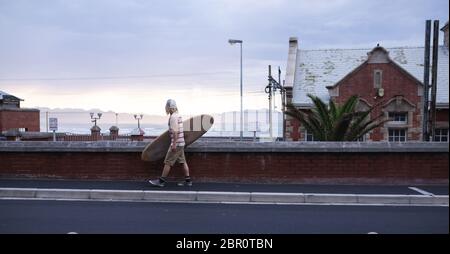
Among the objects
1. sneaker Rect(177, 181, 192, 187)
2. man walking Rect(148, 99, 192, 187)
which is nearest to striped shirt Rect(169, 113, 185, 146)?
man walking Rect(148, 99, 192, 187)

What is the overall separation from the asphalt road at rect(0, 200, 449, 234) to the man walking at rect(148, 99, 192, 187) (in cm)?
113

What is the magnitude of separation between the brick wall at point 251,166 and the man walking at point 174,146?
2.52 feet

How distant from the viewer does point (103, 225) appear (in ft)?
19.8

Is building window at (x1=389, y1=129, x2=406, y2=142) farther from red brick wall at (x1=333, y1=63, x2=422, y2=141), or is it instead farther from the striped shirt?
the striped shirt

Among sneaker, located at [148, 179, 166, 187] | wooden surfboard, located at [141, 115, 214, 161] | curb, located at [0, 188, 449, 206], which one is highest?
wooden surfboard, located at [141, 115, 214, 161]

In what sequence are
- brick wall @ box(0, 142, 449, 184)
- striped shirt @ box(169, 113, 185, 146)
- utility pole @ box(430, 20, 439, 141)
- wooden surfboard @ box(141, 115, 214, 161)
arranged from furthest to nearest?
utility pole @ box(430, 20, 439, 141) → wooden surfboard @ box(141, 115, 214, 161) → brick wall @ box(0, 142, 449, 184) → striped shirt @ box(169, 113, 185, 146)

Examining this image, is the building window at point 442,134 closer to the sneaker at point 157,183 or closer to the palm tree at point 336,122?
the palm tree at point 336,122

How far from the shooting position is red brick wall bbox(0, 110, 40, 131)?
36438 mm

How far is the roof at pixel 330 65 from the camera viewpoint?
26947mm

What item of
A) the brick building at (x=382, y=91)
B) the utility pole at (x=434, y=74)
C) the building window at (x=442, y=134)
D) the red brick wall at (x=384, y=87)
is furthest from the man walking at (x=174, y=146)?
the red brick wall at (x=384, y=87)

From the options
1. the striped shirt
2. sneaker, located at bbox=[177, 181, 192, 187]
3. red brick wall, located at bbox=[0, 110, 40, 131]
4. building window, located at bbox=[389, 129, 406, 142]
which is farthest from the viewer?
red brick wall, located at bbox=[0, 110, 40, 131]
